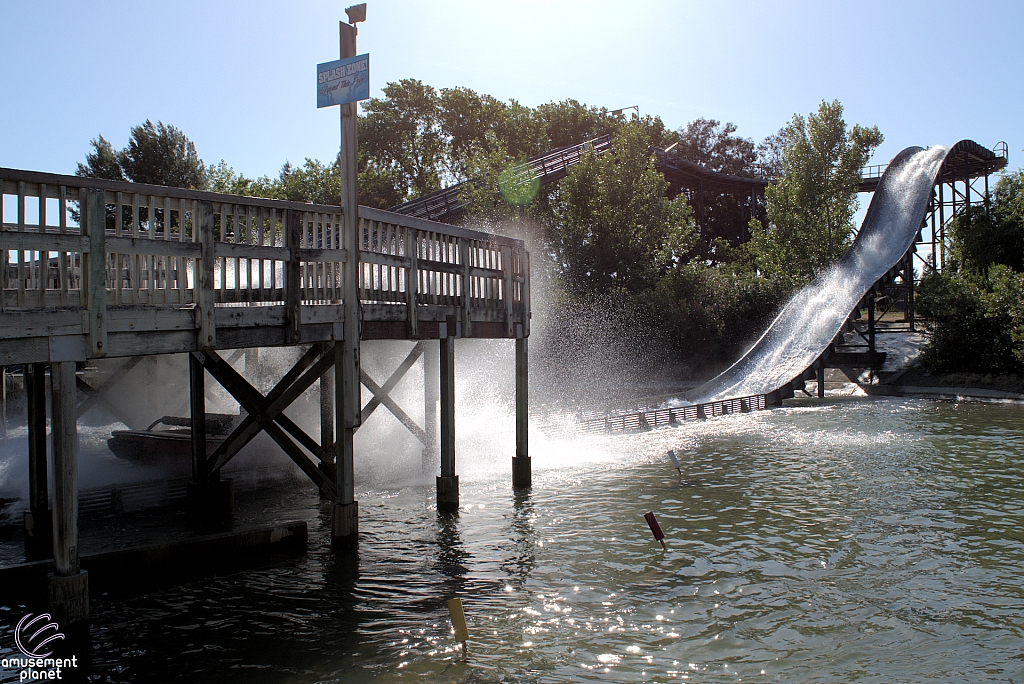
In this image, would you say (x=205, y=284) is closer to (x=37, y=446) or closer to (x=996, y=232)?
(x=37, y=446)

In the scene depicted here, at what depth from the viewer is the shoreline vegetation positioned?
126 feet

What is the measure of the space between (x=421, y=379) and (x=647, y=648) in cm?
1733

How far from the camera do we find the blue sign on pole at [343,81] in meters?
10.6

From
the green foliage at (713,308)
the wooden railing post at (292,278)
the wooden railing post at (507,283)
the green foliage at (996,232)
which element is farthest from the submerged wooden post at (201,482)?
the green foliage at (996,232)

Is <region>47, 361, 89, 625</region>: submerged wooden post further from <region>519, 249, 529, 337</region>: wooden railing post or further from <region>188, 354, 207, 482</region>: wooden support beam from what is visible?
<region>519, 249, 529, 337</region>: wooden railing post

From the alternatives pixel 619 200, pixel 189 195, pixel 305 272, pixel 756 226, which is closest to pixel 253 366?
pixel 305 272

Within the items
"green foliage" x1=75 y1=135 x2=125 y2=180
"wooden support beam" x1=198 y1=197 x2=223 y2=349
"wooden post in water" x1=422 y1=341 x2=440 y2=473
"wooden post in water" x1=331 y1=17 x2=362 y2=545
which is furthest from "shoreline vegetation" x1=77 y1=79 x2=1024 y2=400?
"wooden support beam" x1=198 y1=197 x2=223 y2=349

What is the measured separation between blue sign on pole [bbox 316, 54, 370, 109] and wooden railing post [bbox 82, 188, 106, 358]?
12.4 feet

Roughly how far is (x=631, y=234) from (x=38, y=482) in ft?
115

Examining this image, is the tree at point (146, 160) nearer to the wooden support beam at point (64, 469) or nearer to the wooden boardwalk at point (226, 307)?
the wooden boardwalk at point (226, 307)

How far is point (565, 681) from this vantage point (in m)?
7.50

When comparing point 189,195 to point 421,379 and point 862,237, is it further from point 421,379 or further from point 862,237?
point 862,237

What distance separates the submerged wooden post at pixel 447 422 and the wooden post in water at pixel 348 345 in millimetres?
2411

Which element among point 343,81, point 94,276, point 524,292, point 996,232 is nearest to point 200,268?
point 94,276
